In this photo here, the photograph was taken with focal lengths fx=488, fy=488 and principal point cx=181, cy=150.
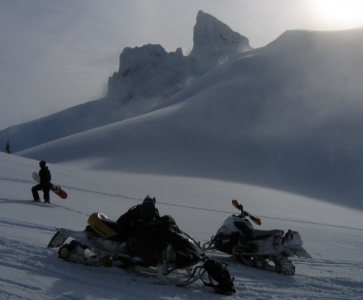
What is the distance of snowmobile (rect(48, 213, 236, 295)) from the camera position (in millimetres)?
5582

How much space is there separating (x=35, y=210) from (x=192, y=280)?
5559mm

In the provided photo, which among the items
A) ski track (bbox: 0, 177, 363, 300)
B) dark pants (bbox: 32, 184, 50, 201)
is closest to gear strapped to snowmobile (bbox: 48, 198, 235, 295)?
ski track (bbox: 0, 177, 363, 300)

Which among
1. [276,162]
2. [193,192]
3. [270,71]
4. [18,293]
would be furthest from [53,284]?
[270,71]

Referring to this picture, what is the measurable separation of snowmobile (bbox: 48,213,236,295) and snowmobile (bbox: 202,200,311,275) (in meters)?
1.25

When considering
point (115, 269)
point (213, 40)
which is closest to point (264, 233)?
point (115, 269)

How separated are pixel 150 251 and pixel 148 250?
3 cm

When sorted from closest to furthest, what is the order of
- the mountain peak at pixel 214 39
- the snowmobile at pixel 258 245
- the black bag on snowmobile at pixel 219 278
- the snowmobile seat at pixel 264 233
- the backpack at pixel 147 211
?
1. the black bag on snowmobile at pixel 219 278
2. the backpack at pixel 147 211
3. the snowmobile at pixel 258 245
4. the snowmobile seat at pixel 264 233
5. the mountain peak at pixel 214 39

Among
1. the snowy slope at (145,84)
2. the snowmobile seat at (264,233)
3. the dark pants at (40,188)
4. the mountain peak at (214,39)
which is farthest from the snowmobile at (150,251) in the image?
the mountain peak at (214,39)

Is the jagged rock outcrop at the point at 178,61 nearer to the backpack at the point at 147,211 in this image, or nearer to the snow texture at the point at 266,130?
the snow texture at the point at 266,130

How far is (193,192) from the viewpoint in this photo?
21.1 metres

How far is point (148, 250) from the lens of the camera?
5777 mm

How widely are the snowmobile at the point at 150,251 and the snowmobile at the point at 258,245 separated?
1.25 m

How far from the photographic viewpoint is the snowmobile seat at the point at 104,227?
6.10 metres

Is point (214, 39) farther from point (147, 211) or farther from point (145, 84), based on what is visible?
point (147, 211)
